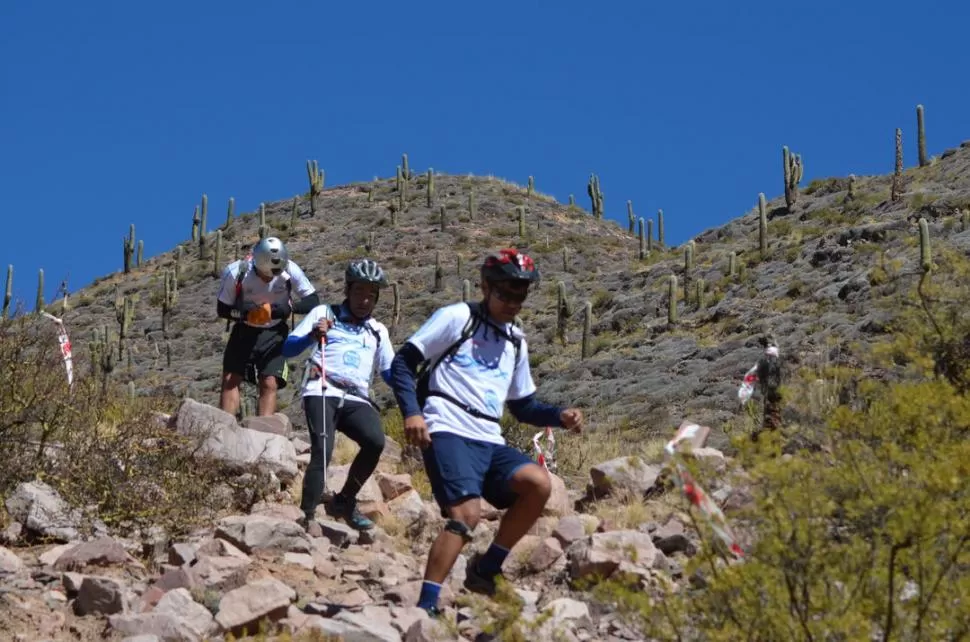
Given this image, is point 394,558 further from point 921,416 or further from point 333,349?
point 921,416

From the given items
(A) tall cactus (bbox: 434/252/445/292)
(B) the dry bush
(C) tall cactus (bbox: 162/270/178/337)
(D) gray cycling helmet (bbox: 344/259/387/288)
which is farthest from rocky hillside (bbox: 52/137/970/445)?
(B) the dry bush

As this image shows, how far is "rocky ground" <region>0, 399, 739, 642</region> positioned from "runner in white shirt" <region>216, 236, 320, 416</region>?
3.45 feet

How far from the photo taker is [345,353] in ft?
26.7

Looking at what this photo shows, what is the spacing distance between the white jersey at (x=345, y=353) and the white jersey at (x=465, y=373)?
164 centimetres

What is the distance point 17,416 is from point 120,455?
714 mm

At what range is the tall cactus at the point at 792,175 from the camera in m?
37.1

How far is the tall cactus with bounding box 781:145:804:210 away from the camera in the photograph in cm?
3712

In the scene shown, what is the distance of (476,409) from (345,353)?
2002mm

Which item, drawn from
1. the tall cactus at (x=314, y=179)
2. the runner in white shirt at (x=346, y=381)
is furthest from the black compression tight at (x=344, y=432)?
the tall cactus at (x=314, y=179)

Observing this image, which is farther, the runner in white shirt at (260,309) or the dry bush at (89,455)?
the runner in white shirt at (260,309)

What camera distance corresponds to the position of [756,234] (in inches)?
1457

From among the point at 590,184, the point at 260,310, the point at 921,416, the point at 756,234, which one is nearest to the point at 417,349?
the point at 921,416

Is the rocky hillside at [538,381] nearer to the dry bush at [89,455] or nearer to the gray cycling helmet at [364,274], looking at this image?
the dry bush at [89,455]

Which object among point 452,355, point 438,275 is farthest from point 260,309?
point 438,275
